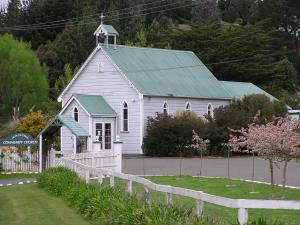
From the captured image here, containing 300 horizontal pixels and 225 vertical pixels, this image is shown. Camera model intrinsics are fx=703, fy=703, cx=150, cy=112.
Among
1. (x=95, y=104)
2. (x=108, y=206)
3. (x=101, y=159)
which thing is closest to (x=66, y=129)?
(x=95, y=104)

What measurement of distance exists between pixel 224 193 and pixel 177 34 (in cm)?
Result: 5325

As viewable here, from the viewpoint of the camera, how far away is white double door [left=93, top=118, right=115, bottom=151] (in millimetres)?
46344

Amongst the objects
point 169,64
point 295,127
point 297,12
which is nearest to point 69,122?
point 295,127

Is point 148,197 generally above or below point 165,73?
below

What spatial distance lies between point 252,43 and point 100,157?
47523mm

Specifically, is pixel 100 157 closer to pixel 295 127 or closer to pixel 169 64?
pixel 295 127

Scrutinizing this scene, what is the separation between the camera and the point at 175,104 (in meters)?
49.5

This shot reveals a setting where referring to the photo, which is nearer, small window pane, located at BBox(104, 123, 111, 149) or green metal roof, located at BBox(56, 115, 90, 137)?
green metal roof, located at BBox(56, 115, 90, 137)

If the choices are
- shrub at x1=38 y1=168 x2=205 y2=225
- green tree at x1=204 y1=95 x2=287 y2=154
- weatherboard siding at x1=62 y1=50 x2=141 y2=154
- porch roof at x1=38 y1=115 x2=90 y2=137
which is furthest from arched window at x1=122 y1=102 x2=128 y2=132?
shrub at x1=38 y1=168 x2=205 y2=225

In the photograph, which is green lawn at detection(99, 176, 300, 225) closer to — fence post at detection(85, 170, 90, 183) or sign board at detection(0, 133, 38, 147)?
fence post at detection(85, 170, 90, 183)

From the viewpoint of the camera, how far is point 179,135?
45.3m

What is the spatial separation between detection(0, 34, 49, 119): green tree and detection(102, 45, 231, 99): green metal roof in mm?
14051

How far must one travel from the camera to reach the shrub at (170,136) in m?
45.2

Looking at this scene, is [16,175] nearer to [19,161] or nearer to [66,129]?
[19,161]
